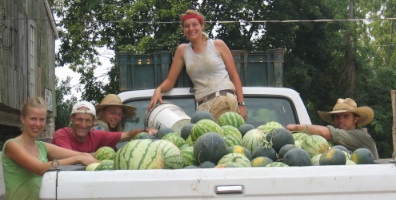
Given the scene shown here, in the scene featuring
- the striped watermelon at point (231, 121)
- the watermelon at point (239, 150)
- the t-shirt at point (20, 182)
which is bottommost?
the t-shirt at point (20, 182)

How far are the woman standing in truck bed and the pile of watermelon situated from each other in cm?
156

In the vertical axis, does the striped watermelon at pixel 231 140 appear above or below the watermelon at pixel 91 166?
above

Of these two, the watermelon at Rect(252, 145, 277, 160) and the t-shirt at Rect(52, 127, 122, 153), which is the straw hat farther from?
the t-shirt at Rect(52, 127, 122, 153)

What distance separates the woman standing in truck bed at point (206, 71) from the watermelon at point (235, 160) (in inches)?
87.0

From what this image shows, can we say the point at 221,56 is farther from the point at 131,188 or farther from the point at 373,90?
the point at 373,90

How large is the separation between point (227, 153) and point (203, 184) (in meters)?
0.81

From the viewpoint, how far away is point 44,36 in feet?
91.0

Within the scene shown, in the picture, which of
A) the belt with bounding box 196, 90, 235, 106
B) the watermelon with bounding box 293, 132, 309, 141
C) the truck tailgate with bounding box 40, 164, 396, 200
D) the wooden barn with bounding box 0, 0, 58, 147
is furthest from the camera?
the wooden barn with bounding box 0, 0, 58, 147

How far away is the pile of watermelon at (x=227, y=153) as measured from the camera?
13.4 ft

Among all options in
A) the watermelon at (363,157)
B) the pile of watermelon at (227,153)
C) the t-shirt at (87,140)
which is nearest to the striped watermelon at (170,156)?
the pile of watermelon at (227,153)

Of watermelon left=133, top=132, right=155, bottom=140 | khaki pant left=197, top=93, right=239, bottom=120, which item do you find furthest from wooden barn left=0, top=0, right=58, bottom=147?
watermelon left=133, top=132, right=155, bottom=140

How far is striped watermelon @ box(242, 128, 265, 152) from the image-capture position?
4.73 meters

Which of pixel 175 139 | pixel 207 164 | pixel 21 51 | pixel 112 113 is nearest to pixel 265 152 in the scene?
pixel 207 164

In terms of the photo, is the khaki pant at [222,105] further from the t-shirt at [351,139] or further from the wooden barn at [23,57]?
the wooden barn at [23,57]
